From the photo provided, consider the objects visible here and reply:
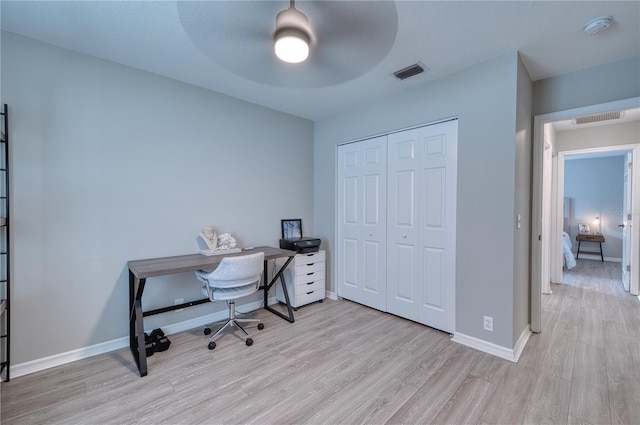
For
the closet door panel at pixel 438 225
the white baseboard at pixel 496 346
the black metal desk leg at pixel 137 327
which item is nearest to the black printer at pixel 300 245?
the closet door panel at pixel 438 225

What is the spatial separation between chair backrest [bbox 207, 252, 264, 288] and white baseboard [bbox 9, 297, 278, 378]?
0.74m

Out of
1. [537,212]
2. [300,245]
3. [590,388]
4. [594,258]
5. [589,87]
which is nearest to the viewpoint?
[590,388]

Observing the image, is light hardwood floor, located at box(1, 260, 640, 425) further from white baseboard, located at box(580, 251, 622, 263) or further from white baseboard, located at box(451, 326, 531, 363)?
white baseboard, located at box(580, 251, 622, 263)

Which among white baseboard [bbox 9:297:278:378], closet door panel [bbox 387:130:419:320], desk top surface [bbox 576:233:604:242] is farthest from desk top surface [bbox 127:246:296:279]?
desk top surface [bbox 576:233:604:242]

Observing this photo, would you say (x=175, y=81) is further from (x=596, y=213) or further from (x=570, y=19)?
(x=596, y=213)

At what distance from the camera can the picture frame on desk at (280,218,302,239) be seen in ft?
11.9

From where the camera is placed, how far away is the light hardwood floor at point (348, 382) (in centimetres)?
165

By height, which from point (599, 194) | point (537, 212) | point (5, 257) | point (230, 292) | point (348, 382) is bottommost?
point (348, 382)

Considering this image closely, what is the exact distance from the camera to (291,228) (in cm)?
372

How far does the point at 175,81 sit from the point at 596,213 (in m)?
8.73

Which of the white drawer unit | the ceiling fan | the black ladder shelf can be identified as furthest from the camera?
the white drawer unit

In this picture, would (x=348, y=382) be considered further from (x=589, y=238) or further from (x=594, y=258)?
(x=594, y=258)

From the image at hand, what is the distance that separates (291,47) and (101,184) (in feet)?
6.71

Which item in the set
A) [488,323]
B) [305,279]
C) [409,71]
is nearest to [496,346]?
[488,323]
